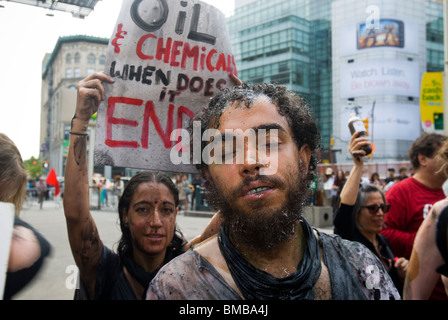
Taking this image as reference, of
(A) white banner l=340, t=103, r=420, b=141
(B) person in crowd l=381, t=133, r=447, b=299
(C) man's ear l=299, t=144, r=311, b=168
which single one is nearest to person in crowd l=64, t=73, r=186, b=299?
(C) man's ear l=299, t=144, r=311, b=168

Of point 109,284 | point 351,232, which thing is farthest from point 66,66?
point 351,232

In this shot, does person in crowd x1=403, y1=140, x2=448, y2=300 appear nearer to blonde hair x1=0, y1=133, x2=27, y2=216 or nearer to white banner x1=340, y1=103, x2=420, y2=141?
blonde hair x1=0, y1=133, x2=27, y2=216

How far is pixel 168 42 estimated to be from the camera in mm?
1891

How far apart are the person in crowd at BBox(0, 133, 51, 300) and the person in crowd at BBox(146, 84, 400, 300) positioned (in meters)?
0.38

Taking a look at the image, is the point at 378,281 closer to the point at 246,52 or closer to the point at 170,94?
the point at 170,94

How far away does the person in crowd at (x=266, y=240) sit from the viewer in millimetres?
1088

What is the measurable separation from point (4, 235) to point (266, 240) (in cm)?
73

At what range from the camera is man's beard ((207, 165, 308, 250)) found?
1.09 meters

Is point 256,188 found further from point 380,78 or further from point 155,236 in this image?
point 380,78

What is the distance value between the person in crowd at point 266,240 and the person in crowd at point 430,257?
0.23m

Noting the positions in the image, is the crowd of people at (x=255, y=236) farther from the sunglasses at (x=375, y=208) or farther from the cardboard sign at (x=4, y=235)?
the sunglasses at (x=375, y=208)

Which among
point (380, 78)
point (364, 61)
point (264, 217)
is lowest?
point (264, 217)

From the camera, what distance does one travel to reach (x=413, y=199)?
2.75 m

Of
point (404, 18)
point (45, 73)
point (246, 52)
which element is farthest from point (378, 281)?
point (246, 52)
